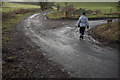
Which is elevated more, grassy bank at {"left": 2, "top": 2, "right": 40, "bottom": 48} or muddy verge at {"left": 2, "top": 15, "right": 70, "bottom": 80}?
grassy bank at {"left": 2, "top": 2, "right": 40, "bottom": 48}

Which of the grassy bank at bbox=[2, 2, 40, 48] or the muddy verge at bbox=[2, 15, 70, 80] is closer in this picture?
the muddy verge at bbox=[2, 15, 70, 80]

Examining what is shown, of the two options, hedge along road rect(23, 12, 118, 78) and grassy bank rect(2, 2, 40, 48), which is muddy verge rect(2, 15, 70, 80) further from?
grassy bank rect(2, 2, 40, 48)

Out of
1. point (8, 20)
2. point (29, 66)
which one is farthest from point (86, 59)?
point (8, 20)

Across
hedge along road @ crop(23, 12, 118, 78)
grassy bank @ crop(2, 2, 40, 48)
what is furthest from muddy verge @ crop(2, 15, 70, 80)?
grassy bank @ crop(2, 2, 40, 48)

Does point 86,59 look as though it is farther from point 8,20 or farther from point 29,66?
point 8,20

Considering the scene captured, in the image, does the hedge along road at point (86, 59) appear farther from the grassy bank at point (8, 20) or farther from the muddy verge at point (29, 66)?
the grassy bank at point (8, 20)

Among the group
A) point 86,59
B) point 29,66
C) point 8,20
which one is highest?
point 8,20

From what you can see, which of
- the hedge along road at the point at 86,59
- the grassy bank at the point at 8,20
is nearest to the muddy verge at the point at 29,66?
the hedge along road at the point at 86,59

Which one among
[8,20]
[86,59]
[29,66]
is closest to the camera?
[29,66]

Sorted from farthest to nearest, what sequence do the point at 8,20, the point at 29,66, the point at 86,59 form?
the point at 8,20 < the point at 86,59 < the point at 29,66

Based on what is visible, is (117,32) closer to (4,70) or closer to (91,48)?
(91,48)

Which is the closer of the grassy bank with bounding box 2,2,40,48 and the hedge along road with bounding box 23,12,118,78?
the hedge along road with bounding box 23,12,118,78

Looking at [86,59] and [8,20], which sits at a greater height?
[8,20]

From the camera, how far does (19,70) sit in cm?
534
